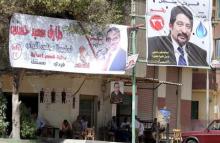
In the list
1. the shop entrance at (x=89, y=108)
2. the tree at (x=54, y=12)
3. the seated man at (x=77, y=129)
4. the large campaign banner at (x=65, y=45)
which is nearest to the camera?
the tree at (x=54, y=12)

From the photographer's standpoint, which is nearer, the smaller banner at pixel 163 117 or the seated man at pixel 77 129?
the seated man at pixel 77 129

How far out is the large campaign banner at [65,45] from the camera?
69.9ft

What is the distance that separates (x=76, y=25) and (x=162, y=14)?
3721mm

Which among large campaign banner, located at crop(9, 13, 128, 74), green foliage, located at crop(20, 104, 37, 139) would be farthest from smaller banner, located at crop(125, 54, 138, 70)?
green foliage, located at crop(20, 104, 37, 139)

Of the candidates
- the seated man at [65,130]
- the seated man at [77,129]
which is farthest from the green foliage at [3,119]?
the seated man at [77,129]

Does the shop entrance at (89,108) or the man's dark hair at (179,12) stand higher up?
the man's dark hair at (179,12)

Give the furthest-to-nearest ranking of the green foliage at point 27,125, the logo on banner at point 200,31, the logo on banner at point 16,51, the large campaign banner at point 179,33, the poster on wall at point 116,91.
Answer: the poster on wall at point 116,91 → the logo on banner at point 200,31 → the large campaign banner at point 179,33 → the green foliage at point 27,125 → the logo on banner at point 16,51

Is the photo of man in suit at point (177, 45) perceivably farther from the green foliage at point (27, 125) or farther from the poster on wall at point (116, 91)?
the green foliage at point (27, 125)

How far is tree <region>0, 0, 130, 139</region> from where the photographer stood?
2097 centimetres

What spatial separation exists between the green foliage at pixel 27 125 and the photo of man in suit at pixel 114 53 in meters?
3.53

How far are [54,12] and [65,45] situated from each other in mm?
1228

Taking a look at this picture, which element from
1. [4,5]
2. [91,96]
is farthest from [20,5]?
[91,96]

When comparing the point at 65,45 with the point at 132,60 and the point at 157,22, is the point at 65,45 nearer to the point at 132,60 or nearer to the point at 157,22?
the point at 132,60

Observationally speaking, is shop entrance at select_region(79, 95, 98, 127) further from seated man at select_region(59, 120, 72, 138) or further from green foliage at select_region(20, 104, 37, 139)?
green foliage at select_region(20, 104, 37, 139)
